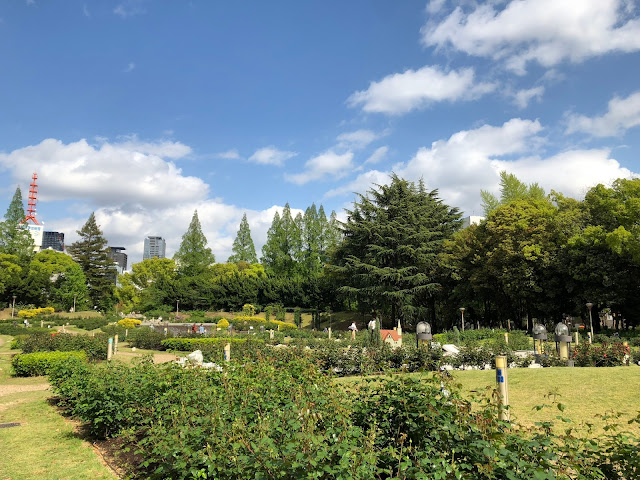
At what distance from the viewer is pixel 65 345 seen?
1503 cm

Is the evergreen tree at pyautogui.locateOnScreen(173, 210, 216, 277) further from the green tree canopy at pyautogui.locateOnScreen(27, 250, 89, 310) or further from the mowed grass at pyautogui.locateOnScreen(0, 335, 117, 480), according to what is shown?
the mowed grass at pyautogui.locateOnScreen(0, 335, 117, 480)

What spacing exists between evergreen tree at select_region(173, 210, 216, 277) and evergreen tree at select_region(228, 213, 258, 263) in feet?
16.7

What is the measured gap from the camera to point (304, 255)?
2248 inches

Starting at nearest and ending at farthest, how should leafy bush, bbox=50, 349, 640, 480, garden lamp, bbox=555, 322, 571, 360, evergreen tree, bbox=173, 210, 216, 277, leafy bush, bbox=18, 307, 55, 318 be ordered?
leafy bush, bbox=50, 349, 640, 480, garden lamp, bbox=555, 322, 571, 360, leafy bush, bbox=18, 307, 55, 318, evergreen tree, bbox=173, 210, 216, 277

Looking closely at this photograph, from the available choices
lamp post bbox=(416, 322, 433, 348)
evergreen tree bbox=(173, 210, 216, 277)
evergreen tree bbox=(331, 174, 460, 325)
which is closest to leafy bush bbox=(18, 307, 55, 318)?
evergreen tree bbox=(173, 210, 216, 277)

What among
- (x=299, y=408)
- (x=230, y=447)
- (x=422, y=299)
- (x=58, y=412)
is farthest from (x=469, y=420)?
(x=422, y=299)

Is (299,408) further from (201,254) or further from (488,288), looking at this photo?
(201,254)

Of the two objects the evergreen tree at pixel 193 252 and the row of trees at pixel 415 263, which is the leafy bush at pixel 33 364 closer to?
the row of trees at pixel 415 263

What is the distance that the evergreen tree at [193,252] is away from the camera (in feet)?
197

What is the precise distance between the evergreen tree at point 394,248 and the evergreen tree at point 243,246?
1124 inches

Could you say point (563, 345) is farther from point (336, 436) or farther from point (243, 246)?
point (243, 246)

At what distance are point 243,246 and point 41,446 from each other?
196ft

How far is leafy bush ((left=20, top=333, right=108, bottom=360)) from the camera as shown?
49.0ft

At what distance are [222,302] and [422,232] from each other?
1047 inches
